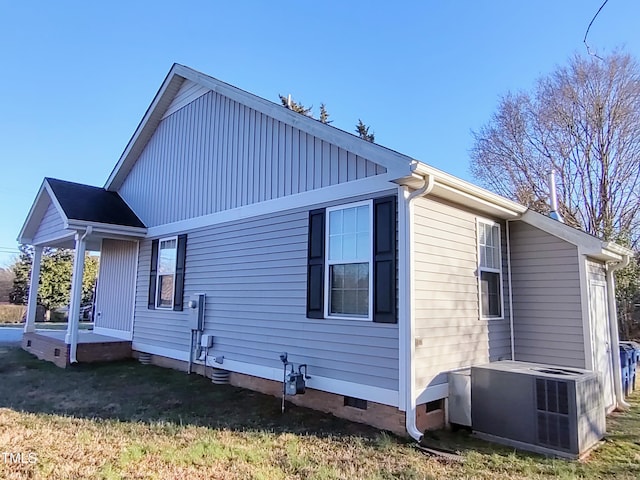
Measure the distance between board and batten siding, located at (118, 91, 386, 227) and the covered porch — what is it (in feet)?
2.57

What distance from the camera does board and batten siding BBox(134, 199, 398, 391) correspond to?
5.24 metres

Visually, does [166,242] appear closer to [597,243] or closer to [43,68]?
[597,243]

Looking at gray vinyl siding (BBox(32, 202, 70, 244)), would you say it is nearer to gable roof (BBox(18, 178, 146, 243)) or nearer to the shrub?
gable roof (BBox(18, 178, 146, 243))

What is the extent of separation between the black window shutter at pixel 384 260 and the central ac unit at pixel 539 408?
1.35 m

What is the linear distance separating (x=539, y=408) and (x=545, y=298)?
99.2 inches

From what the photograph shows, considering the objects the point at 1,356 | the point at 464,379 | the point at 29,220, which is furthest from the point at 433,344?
the point at 29,220

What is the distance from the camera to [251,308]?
6879 mm

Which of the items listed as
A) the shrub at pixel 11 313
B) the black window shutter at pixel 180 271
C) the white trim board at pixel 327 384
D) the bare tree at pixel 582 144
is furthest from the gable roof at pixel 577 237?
the shrub at pixel 11 313

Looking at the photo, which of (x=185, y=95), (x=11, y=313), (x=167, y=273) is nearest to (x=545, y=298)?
(x=167, y=273)

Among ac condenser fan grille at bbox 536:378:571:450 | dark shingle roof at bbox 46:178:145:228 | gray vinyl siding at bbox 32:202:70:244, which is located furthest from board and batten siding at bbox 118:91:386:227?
ac condenser fan grille at bbox 536:378:571:450

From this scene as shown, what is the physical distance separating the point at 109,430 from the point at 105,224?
226 inches

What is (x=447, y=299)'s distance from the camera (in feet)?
18.3

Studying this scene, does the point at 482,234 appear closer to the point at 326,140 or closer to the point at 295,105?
the point at 326,140

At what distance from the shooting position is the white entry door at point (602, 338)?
6425 millimetres
